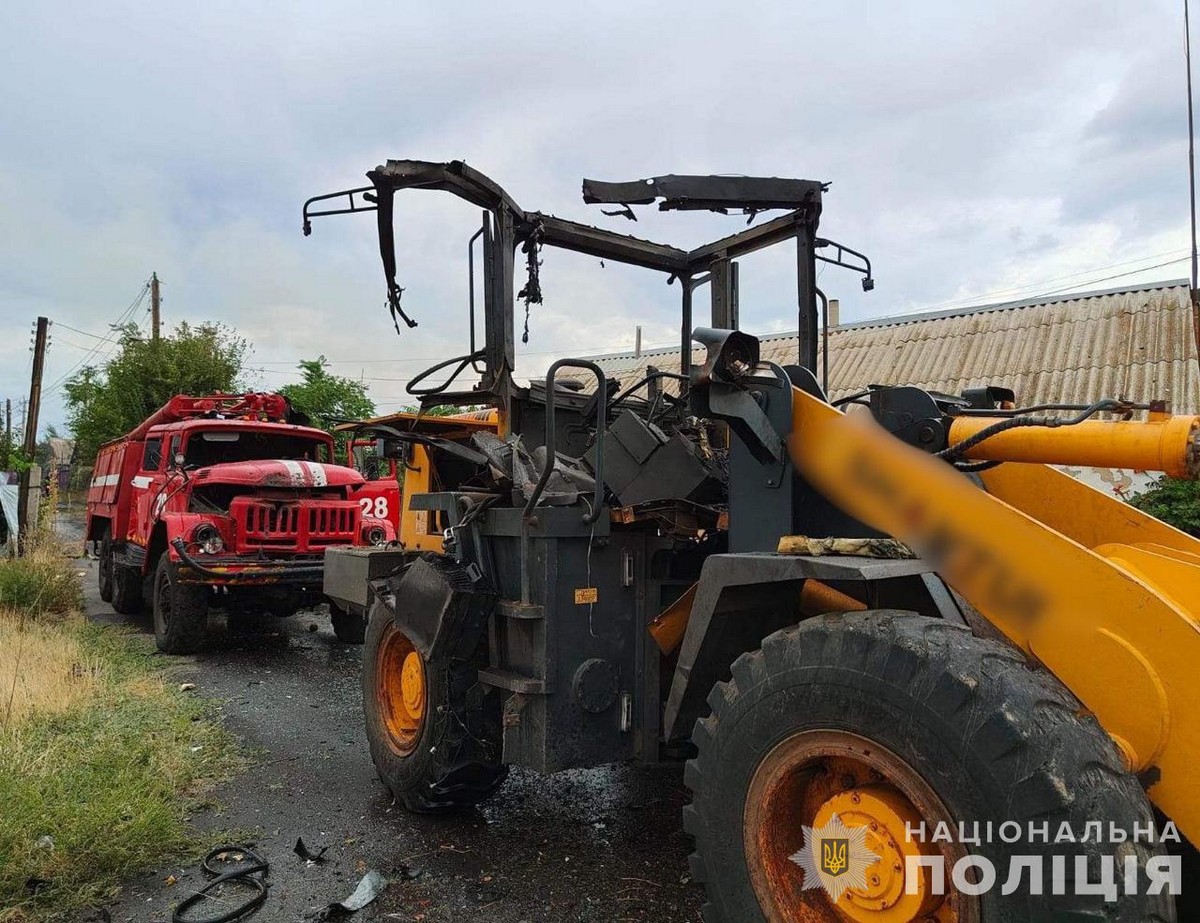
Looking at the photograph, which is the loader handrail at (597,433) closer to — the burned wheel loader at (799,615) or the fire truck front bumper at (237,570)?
the burned wheel loader at (799,615)

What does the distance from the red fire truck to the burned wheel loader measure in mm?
4181

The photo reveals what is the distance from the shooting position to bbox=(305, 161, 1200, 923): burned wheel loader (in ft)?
6.44

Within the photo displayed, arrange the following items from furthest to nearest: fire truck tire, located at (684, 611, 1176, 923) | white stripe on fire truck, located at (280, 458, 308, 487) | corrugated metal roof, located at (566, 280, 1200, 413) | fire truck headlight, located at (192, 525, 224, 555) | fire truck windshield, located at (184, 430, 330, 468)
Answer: corrugated metal roof, located at (566, 280, 1200, 413) < fire truck windshield, located at (184, 430, 330, 468) < white stripe on fire truck, located at (280, 458, 308, 487) < fire truck headlight, located at (192, 525, 224, 555) < fire truck tire, located at (684, 611, 1176, 923)

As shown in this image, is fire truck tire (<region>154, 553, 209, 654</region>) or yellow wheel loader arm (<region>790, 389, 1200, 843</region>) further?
fire truck tire (<region>154, 553, 209, 654</region>)

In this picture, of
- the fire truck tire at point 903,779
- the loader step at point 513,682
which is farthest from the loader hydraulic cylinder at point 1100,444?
the loader step at point 513,682

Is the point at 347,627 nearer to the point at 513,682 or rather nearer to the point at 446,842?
the point at 446,842

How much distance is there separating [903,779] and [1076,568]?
26.8 inches

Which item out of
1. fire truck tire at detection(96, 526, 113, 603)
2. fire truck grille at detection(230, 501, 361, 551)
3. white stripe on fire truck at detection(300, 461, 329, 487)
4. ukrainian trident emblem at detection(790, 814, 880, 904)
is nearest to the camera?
ukrainian trident emblem at detection(790, 814, 880, 904)

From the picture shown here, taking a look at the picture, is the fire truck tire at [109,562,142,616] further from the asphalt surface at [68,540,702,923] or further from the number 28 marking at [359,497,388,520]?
the asphalt surface at [68,540,702,923]

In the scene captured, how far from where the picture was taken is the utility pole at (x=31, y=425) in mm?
15344

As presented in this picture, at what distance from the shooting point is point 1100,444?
253 cm

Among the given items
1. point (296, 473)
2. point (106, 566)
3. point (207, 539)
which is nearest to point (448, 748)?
point (207, 539)

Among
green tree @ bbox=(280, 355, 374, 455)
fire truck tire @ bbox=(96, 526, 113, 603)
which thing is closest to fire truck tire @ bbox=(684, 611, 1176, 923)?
fire truck tire @ bbox=(96, 526, 113, 603)

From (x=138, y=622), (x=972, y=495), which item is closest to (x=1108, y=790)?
(x=972, y=495)
